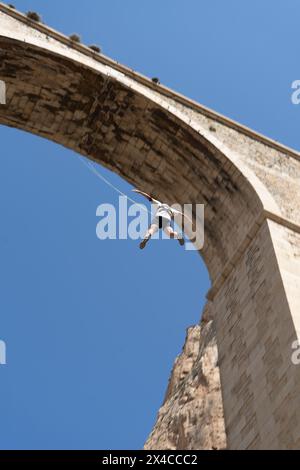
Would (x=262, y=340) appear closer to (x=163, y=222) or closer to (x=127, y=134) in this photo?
(x=163, y=222)

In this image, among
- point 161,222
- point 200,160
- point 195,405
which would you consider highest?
point 200,160

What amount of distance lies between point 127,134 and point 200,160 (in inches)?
61.1

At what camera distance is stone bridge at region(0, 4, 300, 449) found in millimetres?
9727

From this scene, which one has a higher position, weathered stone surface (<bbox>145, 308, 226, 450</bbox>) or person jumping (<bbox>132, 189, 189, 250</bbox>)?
person jumping (<bbox>132, 189, 189, 250</bbox>)

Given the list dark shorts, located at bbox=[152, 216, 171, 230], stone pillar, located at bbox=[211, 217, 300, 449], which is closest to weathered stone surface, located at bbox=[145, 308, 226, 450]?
dark shorts, located at bbox=[152, 216, 171, 230]

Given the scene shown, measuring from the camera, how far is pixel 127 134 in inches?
491

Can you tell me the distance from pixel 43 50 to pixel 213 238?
442 cm

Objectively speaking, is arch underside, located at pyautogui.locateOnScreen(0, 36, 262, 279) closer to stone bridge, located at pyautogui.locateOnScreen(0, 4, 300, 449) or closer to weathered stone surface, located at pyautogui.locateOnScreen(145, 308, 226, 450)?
stone bridge, located at pyautogui.locateOnScreen(0, 4, 300, 449)

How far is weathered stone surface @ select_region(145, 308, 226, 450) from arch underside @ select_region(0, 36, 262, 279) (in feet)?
43.2

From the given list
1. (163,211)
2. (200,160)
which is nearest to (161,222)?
(163,211)

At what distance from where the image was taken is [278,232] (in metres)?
10.2
